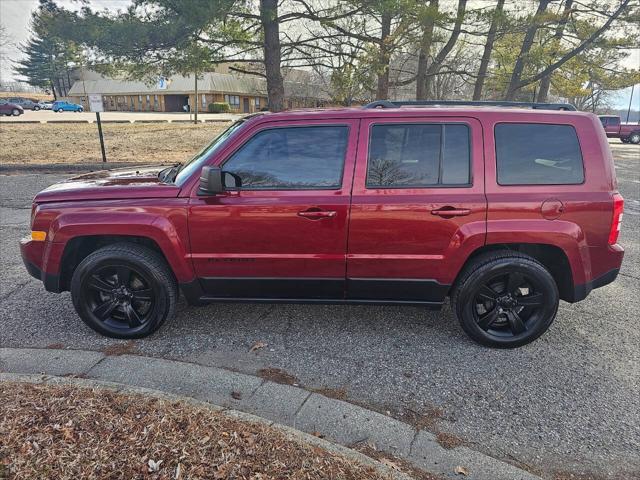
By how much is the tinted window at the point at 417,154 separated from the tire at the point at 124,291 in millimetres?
1808

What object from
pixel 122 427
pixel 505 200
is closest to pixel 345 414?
pixel 122 427

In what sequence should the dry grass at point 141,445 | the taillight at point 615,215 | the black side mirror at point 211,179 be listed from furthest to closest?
the taillight at point 615,215, the black side mirror at point 211,179, the dry grass at point 141,445

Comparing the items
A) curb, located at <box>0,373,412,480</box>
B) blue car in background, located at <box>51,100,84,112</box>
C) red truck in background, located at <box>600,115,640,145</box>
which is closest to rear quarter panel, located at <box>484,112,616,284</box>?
curb, located at <box>0,373,412,480</box>

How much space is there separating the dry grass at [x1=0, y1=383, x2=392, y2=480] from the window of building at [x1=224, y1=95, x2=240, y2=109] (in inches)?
2603

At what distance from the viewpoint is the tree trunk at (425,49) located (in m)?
11.9

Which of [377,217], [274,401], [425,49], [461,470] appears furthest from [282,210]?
[425,49]

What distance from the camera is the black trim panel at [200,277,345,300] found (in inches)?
129

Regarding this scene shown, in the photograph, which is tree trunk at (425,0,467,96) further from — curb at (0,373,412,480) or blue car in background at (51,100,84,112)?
blue car in background at (51,100,84,112)

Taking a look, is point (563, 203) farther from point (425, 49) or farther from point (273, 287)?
point (425, 49)

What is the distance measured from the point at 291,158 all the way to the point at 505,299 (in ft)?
6.53

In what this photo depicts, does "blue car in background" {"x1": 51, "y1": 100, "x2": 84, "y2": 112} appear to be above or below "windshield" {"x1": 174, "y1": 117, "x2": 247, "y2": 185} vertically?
above

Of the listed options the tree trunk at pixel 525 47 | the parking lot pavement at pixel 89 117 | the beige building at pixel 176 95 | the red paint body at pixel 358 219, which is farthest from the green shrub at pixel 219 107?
the red paint body at pixel 358 219

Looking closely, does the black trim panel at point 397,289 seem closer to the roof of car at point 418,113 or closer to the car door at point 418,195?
the car door at point 418,195

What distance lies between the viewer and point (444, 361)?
315cm
